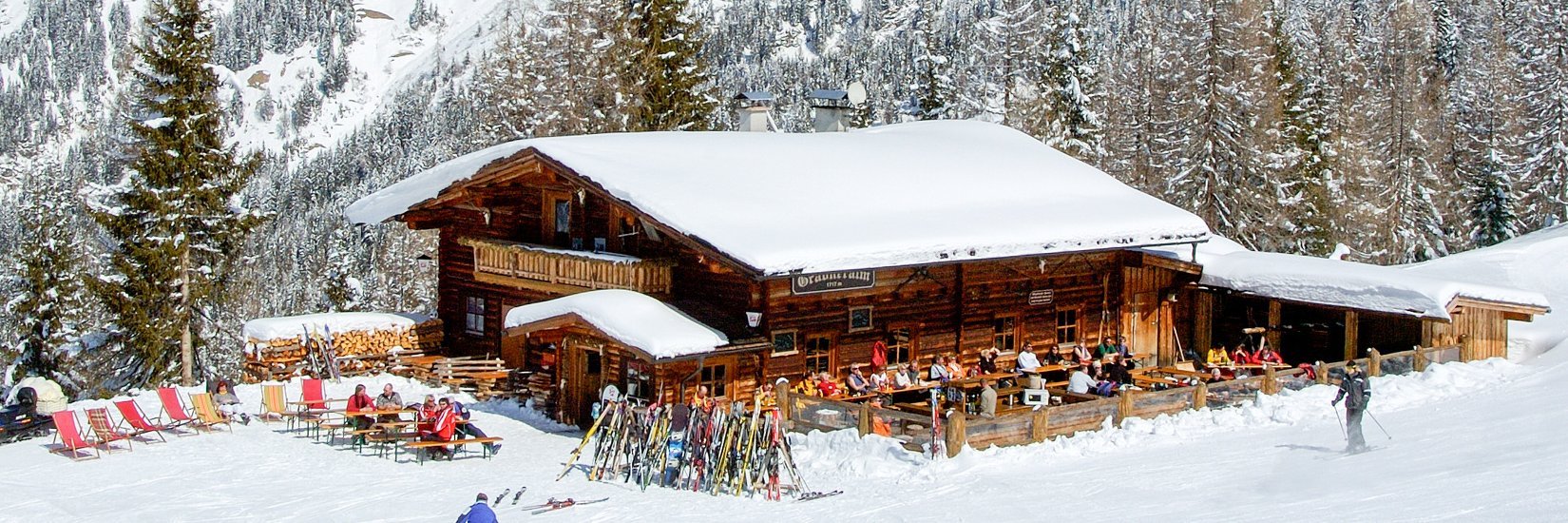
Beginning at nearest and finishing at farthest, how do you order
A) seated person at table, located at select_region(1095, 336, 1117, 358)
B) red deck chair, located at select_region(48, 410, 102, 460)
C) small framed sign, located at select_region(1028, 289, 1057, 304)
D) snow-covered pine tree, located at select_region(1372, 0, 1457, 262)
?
red deck chair, located at select_region(48, 410, 102, 460) → seated person at table, located at select_region(1095, 336, 1117, 358) → small framed sign, located at select_region(1028, 289, 1057, 304) → snow-covered pine tree, located at select_region(1372, 0, 1457, 262)

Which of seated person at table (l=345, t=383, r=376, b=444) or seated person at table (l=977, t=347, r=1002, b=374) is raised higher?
seated person at table (l=977, t=347, r=1002, b=374)

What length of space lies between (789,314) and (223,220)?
616 inches

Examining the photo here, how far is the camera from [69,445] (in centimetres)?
1861

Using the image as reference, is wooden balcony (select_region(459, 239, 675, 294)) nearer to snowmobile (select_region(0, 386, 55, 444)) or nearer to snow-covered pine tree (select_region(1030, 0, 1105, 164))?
snowmobile (select_region(0, 386, 55, 444))

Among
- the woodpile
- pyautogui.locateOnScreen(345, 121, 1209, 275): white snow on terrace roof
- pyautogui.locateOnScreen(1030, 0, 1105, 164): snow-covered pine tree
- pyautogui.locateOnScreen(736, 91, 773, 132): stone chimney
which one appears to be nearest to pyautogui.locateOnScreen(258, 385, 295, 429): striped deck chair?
the woodpile

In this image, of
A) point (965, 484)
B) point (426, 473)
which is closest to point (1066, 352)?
point (965, 484)

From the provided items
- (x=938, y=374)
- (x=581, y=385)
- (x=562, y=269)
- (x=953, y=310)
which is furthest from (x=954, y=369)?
(x=562, y=269)

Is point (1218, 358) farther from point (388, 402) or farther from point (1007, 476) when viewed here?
point (388, 402)

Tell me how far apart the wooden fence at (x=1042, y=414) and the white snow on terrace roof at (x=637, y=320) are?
1.93m

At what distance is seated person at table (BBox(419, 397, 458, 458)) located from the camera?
18938 mm

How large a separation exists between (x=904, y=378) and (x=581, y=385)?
17.9 feet

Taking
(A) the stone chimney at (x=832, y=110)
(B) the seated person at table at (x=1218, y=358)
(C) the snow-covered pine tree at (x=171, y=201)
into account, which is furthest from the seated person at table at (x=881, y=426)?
(C) the snow-covered pine tree at (x=171, y=201)

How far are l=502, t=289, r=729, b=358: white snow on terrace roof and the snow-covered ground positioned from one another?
77.5 inches

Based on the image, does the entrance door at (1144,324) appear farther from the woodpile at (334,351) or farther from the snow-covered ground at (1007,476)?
the woodpile at (334,351)
